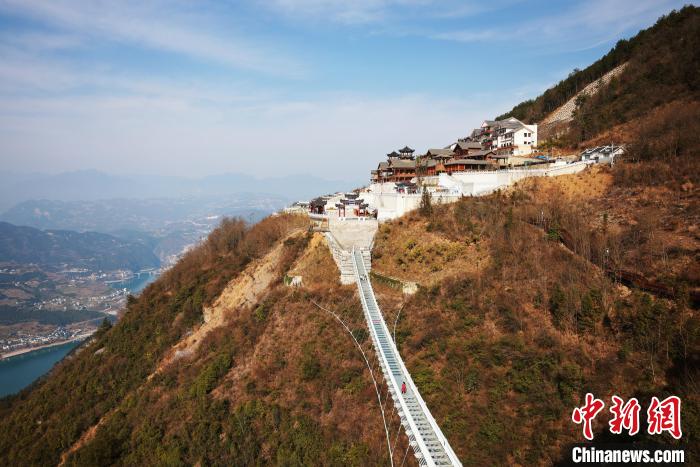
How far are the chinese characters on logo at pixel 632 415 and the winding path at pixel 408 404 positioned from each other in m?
5.48

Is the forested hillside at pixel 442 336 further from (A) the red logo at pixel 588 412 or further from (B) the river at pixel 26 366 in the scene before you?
(B) the river at pixel 26 366

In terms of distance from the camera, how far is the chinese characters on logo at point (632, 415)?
14.0m

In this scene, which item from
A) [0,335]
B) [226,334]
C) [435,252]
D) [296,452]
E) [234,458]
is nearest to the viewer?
[296,452]

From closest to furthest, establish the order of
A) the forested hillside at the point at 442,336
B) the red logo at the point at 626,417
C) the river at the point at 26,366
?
1. the red logo at the point at 626,417
2. the forested hillside at the point at 442,336
3. the river at the point at 26,366

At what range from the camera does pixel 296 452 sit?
20578mm

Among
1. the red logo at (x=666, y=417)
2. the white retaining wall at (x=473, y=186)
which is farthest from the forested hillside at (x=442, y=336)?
the white retaining wall at (x=473, y=186)

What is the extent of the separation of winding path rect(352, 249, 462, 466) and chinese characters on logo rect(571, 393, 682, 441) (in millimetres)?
5482

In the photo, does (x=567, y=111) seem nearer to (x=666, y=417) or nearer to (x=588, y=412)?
(x=588, y=412)

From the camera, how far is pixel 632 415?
15.4 m

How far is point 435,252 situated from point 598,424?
15587 millimetres

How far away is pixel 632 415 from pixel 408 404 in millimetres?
8122

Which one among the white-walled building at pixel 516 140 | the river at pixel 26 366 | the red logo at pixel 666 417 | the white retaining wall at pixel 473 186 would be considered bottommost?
the river at pixel 26 366

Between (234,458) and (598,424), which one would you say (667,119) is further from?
(234,458)

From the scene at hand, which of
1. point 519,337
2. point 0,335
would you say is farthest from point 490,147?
point 0,335
